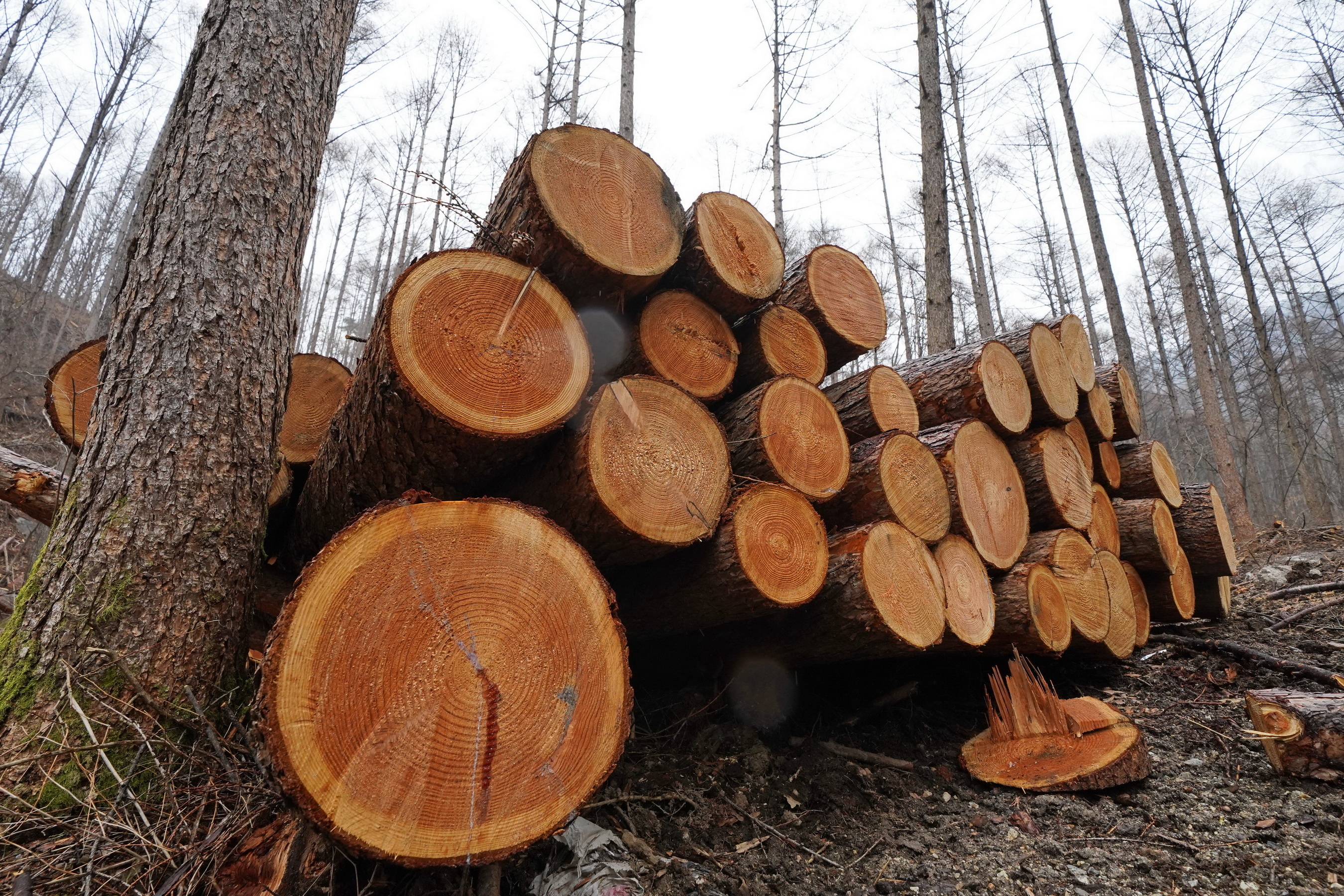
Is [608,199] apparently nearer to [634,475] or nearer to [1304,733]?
[634,475]

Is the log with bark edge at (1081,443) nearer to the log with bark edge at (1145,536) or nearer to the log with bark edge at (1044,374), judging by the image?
the log with bark edge at (1044,374)

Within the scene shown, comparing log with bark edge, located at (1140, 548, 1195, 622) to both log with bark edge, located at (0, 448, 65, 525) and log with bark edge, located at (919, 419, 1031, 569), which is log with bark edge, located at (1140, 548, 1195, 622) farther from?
log with bark edge, located at (0, 448, 65, 525)

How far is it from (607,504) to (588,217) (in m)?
0.93

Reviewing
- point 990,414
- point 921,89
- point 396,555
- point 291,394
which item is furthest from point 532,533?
Answer: point 921,89

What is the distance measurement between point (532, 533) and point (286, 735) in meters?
0.58

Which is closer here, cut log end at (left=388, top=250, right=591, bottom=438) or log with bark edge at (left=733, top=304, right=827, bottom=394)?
cut log end at (left=388, top=250, right=591, bottom=438)

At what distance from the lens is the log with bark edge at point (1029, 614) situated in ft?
8.83

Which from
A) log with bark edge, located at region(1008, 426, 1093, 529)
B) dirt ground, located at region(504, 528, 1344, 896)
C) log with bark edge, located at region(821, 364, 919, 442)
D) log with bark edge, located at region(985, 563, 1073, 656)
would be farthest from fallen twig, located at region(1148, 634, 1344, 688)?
log with bark edge, located at region(821, 364, 919, 442)

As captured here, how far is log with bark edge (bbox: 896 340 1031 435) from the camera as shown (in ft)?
10.2

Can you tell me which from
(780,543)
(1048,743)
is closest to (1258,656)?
(1048,743)

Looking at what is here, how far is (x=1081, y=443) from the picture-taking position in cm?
375

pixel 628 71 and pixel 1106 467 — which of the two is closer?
pixel 1106 467

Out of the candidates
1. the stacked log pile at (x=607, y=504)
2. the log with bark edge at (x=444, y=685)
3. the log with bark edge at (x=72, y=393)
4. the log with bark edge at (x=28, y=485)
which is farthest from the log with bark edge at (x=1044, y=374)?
the log with bark edge at (x=28, y=485)

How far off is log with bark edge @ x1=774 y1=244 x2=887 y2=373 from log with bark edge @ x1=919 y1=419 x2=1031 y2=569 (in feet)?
1.84
